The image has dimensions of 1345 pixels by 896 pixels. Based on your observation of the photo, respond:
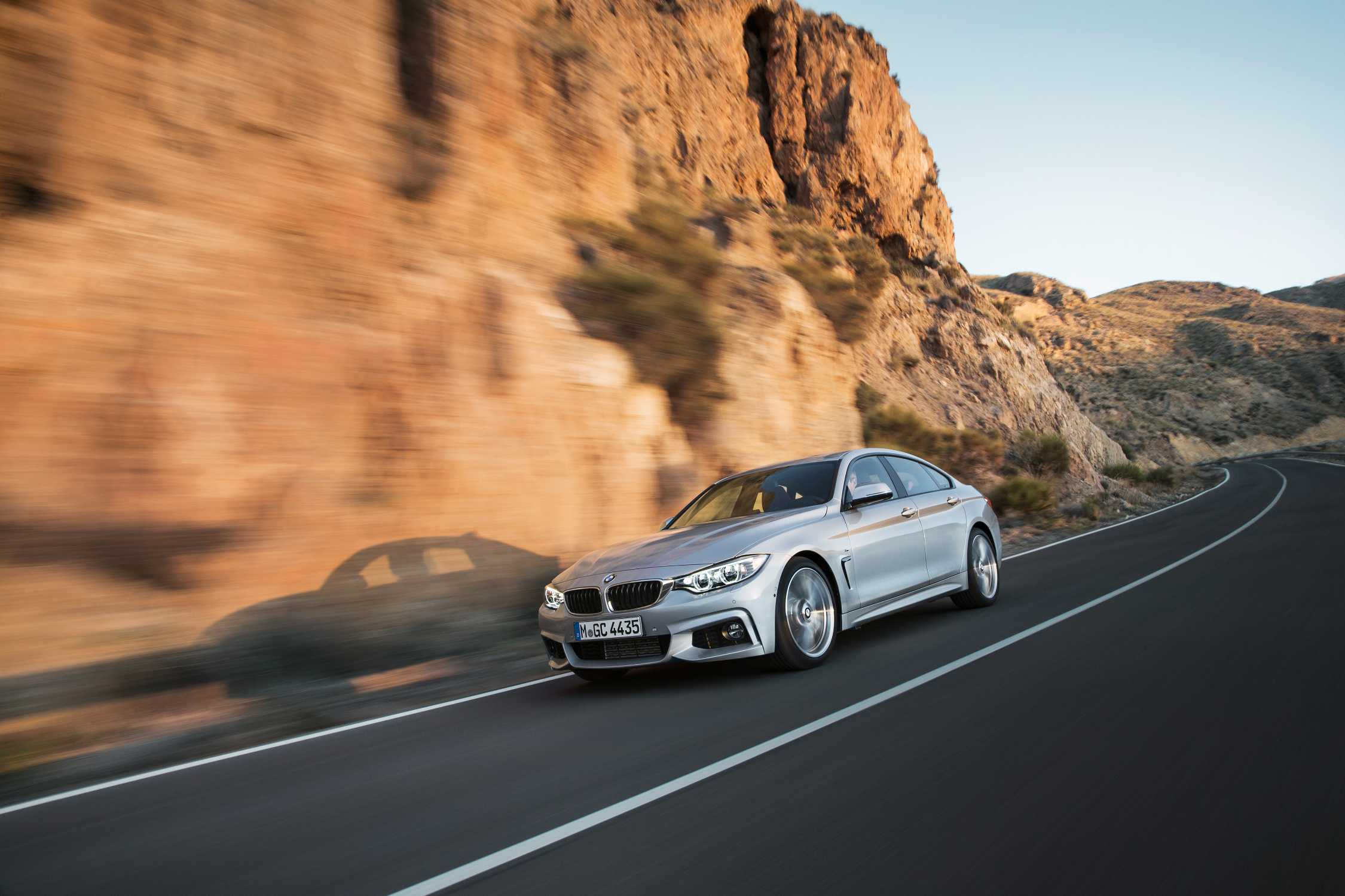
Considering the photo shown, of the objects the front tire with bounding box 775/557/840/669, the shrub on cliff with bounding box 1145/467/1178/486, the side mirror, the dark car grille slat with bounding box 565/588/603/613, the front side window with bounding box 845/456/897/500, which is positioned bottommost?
the shrub on cliff with bounding box 1145/467/1178/486

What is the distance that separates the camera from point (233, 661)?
7.27 m

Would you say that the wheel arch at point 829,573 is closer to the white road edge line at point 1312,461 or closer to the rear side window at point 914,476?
the rear side window at point 914,476

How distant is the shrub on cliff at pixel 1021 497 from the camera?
21234 millimetres


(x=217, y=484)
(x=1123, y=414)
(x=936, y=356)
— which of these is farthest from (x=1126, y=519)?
(x=1123, y=414)

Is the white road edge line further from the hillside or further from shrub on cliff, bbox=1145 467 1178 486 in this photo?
shrub on cliff, bbox=1145 467 1178 486

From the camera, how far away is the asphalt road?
318cm

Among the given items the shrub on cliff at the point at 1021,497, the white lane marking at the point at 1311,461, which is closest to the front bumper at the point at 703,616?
the shrub on cliff at the point at 1021,497

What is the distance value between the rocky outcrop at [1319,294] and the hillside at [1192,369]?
26.3 meters

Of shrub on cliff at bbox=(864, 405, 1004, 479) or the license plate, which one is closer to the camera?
the license plate

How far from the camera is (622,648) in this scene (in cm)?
614

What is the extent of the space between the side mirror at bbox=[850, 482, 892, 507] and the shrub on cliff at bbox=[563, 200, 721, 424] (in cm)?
558

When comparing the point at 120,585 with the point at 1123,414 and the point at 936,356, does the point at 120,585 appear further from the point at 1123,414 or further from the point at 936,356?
the point at 1123,414

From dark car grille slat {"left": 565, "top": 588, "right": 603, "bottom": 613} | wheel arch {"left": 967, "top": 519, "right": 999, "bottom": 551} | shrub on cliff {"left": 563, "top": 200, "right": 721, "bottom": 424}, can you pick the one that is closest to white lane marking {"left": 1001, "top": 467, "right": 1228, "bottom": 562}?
wheel arch {"left": 967, "top": 519, "right": 999, "bottom": 551}

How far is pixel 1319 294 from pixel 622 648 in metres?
150
